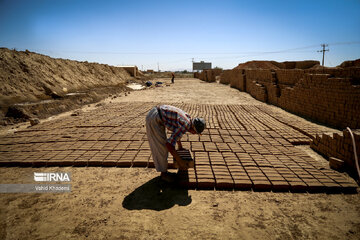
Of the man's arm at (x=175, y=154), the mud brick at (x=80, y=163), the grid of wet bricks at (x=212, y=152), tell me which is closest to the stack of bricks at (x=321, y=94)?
the grid of wet bricks at (x=212, y=152)

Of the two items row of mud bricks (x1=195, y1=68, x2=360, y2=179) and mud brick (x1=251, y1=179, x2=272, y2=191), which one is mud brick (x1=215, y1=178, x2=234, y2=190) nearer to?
mud brick (x1=251, y1=179, x2=272, y2=191)

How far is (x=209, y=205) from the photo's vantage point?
8.30ft

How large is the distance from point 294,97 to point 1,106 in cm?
1203

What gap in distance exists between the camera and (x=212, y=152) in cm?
389

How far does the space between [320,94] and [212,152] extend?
5.26 metres

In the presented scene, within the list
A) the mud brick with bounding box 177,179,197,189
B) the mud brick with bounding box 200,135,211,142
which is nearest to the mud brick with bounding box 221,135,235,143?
the mud brick with bounding box 200,135,211,142

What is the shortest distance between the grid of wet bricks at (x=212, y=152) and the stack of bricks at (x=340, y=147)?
415 millimetres

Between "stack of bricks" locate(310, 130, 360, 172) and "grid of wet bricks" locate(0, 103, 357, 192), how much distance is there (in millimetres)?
415

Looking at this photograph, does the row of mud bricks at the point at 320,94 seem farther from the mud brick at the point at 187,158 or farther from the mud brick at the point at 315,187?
the mud brick at the point at 187,158

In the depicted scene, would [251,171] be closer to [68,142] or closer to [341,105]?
[68,142]

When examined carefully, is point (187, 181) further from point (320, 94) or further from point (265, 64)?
point (265, 64)

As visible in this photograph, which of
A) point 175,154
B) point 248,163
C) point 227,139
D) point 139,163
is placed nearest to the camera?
point 175,154

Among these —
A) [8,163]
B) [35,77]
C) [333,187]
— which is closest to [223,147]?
[333,187]

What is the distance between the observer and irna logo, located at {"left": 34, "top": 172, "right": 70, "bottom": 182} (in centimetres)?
320
